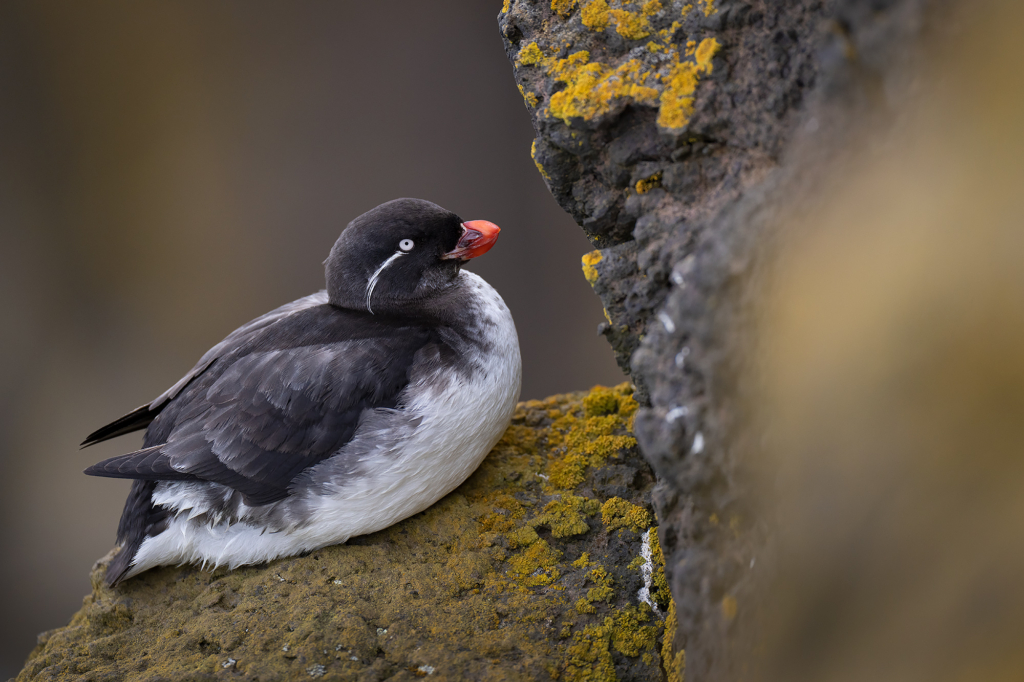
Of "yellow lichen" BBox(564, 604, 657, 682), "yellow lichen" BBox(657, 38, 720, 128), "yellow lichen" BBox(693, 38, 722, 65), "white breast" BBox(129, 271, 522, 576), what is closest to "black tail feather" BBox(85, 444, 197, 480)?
"white breast" BBox(129, 271, 522, 576)

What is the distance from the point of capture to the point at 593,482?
8.75 feet

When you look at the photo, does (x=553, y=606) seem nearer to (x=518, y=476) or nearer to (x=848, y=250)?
(x=518, y=476)

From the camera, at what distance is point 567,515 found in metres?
2.50

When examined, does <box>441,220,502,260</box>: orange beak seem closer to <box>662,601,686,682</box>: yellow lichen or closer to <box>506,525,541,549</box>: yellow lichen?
<box>506,525,541,549</box>: yellow lichen

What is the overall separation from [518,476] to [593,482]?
0.99 feet

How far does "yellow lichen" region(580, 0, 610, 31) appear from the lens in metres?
2.14

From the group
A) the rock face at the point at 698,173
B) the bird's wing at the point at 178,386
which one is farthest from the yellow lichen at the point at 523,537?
the bird's wing at the point at 178,386

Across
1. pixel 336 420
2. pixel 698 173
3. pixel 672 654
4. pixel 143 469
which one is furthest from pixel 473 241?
pixel 672 654

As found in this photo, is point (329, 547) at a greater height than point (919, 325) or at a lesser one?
lesser

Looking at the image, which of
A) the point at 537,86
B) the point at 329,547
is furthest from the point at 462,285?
the point at 329,547

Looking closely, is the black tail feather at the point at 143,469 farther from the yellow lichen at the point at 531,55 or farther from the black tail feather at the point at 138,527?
the yellow lichen at the point at 531,55

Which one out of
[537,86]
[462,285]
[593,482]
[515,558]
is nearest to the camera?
[537,86]

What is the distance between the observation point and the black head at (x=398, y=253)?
2.62 meters

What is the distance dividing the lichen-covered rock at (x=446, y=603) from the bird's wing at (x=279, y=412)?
0.38 metres
